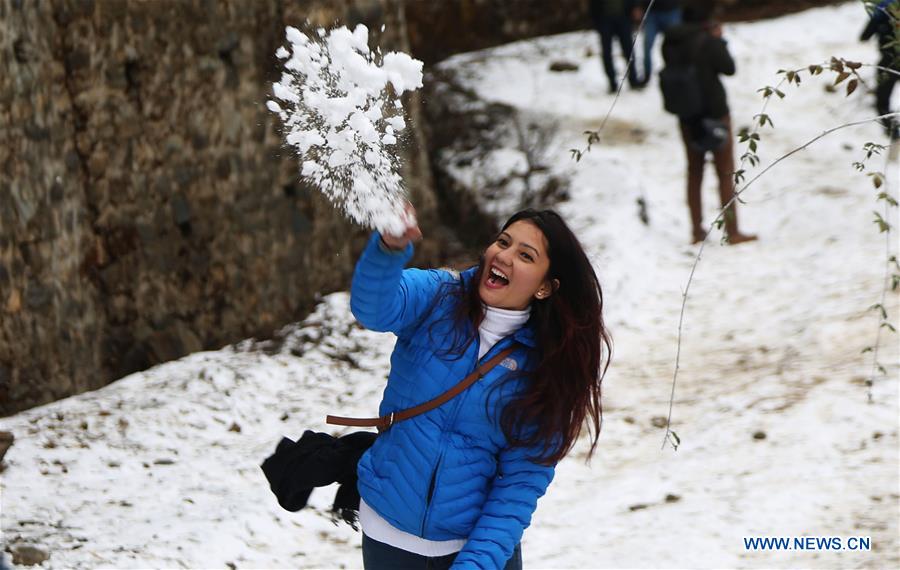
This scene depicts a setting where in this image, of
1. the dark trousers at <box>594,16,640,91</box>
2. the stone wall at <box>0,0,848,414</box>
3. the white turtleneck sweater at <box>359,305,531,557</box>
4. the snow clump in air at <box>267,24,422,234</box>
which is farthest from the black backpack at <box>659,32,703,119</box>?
the snow clump in air at <box>267,24,422,234</box>

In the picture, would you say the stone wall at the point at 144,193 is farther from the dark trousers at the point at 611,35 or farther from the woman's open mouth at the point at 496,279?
the dark trousers at the point at 611,35

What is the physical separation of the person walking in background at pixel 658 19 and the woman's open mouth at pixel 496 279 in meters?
9.02

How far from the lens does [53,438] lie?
550cm

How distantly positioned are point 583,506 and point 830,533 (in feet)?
3.87

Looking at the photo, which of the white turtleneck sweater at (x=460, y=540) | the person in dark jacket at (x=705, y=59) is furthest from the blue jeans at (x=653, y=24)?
the white turtleneck sweater at (x=460, y=540)

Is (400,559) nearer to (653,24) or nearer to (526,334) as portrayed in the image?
(526,334)

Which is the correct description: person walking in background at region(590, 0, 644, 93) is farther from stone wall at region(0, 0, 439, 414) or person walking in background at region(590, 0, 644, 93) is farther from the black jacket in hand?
the black jacket in hand

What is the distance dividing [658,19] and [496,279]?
30.7 feet

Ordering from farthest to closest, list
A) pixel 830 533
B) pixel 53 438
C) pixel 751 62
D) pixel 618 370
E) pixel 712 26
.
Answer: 1. pixel 751 62
2. pixel 712 26
3. pixel 618 370
4. pixel 53 438
5. pixel 830 533

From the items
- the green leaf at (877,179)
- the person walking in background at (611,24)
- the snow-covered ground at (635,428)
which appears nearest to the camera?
the green leaf at (877,179)

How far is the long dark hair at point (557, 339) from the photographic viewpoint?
2.73 meters

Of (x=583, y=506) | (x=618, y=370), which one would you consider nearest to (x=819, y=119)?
(x=618, y=370)

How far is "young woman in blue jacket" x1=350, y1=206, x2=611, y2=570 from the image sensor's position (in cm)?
271

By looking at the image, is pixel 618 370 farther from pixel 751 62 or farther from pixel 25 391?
pixel 751 62
